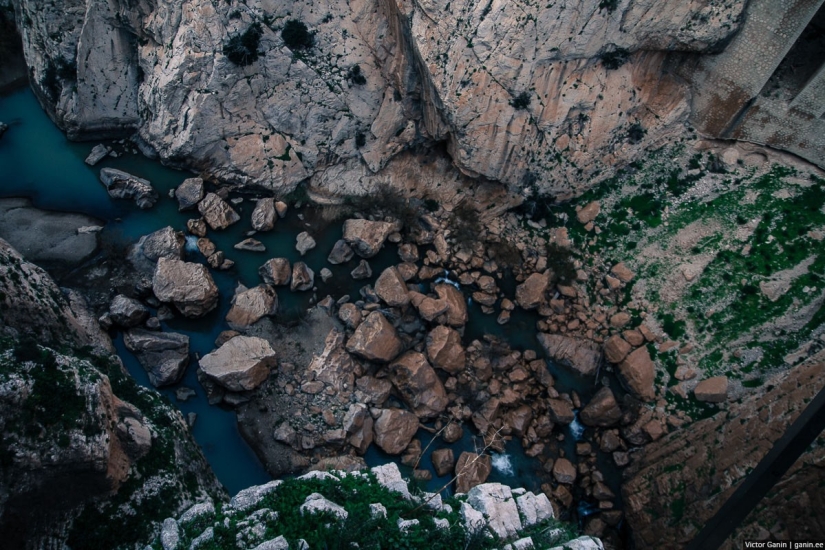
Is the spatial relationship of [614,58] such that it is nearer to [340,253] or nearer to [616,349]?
[616,349]

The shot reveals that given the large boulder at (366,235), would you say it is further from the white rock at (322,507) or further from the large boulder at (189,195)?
the white rock at (322,507)

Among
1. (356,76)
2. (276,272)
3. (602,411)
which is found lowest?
(276,272)

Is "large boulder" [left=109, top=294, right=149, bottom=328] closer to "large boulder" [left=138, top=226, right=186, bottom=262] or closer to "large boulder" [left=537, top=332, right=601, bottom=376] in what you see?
"large boulder" [left=138, top=226, right=186, bottom=262]

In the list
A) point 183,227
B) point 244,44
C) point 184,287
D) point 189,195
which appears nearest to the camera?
point 184,287

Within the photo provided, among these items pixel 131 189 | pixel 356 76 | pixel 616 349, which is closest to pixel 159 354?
pixel 131 189

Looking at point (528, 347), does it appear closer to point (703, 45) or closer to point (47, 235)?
point (703, 45)
